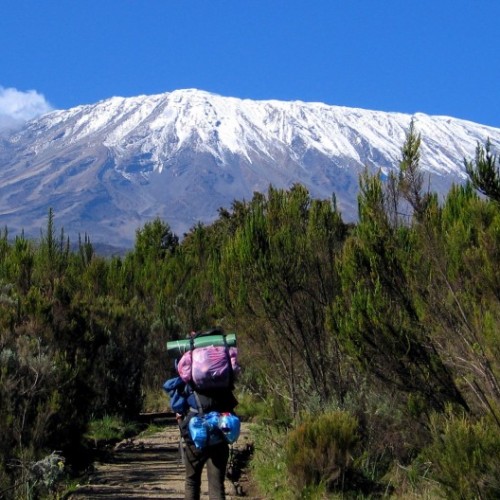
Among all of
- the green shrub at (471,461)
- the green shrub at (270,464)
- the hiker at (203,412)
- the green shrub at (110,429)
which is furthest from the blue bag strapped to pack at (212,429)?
the green shrub at (110,429)

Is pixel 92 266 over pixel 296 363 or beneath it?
over

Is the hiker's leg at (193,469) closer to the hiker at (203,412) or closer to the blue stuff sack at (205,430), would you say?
the hiker at (203,412)

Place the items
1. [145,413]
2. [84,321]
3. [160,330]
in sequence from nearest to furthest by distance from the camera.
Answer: [84,321] → [145,413] → [160,330]

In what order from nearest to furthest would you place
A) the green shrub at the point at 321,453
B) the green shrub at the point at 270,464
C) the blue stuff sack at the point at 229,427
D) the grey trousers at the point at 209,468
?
the blue stuff sack at the point at 229,427 < the grey trousers at the point at 209,468 < the green shrub at the point at 321,453 < the green shrub at the point at 270,464

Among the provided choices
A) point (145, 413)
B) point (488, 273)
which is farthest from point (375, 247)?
point (145, 413)

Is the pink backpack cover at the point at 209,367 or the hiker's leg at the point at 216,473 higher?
the pink backpack cover at the point at 209,367

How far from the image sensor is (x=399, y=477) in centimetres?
932

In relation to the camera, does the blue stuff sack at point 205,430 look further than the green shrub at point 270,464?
No

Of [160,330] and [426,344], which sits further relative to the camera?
[160,330]

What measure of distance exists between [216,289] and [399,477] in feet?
18.7

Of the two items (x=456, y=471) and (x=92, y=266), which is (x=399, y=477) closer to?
(x=456, y=471)

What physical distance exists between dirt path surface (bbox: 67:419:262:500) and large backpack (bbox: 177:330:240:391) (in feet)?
7.26

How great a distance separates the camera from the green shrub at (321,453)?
895 centimetres

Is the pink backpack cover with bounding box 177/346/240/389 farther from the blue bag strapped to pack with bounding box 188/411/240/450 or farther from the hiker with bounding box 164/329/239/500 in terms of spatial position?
the blue bag strapped to pack with bounding box 188/411/240/450
